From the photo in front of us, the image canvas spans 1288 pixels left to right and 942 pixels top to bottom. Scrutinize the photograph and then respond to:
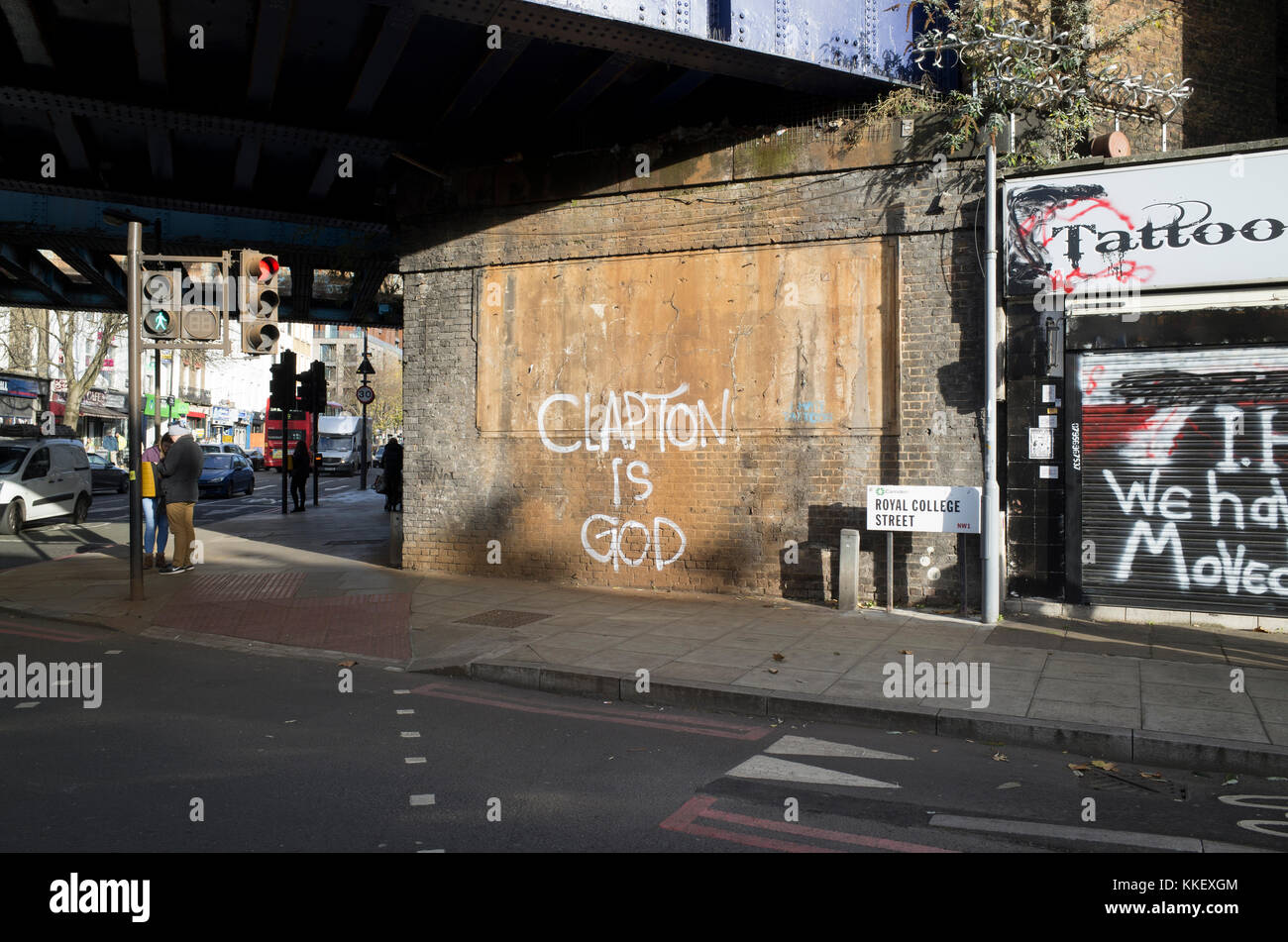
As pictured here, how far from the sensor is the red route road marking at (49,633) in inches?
354

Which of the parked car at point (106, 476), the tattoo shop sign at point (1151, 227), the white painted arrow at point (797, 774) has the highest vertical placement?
the tattoo shop sign at point (1151, 227)

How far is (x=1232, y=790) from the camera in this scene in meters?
5.28

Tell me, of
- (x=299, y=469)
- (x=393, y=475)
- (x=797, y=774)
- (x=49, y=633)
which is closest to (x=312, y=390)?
(x=299, y=469)

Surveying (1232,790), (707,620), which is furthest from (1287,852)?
(707,620)

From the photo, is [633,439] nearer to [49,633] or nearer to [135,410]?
[135,410]

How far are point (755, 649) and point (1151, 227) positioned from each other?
575 centimetres

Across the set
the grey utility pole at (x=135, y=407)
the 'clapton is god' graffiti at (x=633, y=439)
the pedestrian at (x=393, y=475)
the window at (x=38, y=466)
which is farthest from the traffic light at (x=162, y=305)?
the window at (x=38, y=466)

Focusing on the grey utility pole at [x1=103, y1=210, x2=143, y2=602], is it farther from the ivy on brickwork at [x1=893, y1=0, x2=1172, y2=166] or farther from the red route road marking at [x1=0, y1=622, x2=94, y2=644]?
the ivy on brickwork at [x1=893, y1=0, x2=1172, y2=166]

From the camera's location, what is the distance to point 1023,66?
9656mm

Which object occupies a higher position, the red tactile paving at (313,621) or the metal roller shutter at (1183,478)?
the metal roller shutter at (1183,478)

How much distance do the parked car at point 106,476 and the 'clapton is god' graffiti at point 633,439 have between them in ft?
82.5

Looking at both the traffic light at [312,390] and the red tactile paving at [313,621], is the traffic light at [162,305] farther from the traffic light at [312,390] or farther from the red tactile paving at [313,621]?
the traffic light at [312,390]

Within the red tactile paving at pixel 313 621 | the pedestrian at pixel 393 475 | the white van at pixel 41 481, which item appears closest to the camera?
the red tactile paving at pixel 313 621

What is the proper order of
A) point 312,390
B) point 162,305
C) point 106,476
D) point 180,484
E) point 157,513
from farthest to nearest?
point 106,476 → point 312,390 → point 157,513 → point 180,484 → point 162,305
